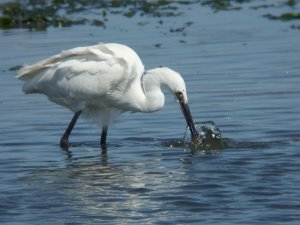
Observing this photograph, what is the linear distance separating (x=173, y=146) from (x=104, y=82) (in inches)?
39.3

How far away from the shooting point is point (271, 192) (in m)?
9.13

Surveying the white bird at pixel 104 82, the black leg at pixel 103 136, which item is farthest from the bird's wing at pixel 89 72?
the black leg at pixel 103 136

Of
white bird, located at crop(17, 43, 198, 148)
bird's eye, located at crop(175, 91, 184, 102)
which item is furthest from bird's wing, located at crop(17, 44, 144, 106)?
bird's eye, located at crop(175, 91, 184, 102)

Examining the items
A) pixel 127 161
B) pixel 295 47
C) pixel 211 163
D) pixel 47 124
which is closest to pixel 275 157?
pixel 211 163

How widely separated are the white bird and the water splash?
0.09 metres

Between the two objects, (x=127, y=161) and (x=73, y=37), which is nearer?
(x=127, y=161)

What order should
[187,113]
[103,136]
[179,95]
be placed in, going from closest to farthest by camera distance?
[179,95], [187,113], [103,136]

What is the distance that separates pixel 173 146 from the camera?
1153cm

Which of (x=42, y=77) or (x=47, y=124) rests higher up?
(x=42, y=77)

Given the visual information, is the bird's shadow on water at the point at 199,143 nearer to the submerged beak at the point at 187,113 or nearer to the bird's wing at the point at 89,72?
the submerged beak at the point at 187,113

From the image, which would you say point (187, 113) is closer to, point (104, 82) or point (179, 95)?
point (179, 95)

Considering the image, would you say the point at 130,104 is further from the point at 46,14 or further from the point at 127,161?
the point at 46,14

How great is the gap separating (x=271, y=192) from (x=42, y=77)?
3.62m

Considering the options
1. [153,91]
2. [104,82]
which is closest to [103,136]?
[104,82]
